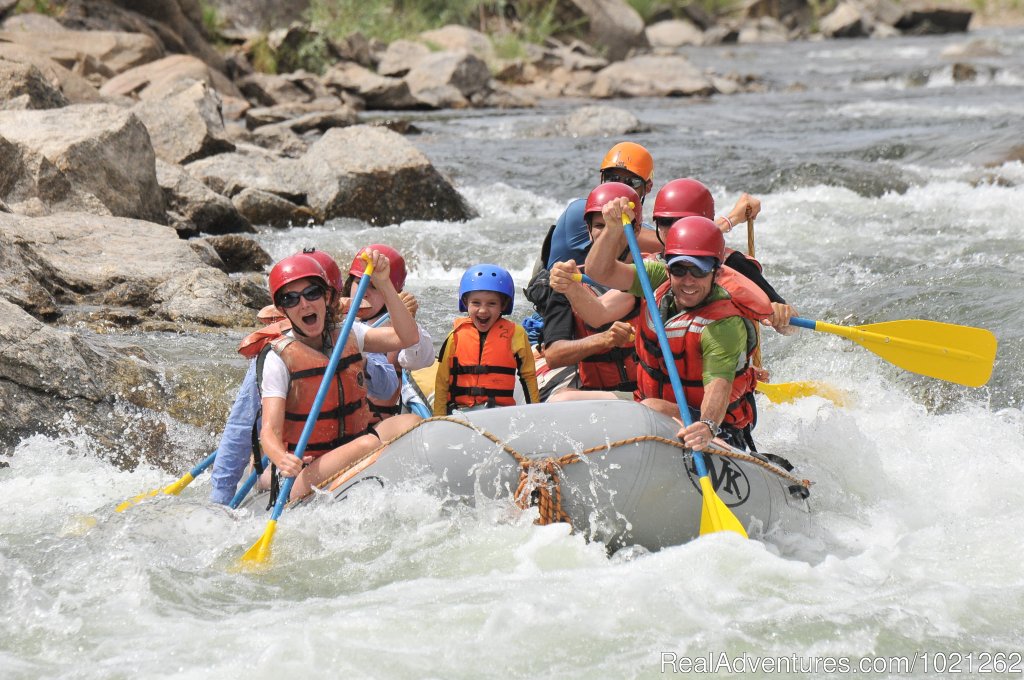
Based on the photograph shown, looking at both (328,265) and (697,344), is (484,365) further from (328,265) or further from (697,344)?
(697,344)

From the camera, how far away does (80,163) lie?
8.91m

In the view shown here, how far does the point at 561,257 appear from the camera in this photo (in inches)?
224

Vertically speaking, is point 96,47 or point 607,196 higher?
point 607,196

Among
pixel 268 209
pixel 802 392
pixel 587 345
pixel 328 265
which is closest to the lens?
pixel 328 265

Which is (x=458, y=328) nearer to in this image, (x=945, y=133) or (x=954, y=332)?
(x=954, y=332)

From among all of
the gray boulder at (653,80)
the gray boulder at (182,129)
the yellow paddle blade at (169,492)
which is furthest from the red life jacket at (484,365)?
the gray boulder at (653,80)

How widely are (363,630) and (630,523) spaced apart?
3.54 feet

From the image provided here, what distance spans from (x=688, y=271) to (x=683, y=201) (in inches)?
24.5

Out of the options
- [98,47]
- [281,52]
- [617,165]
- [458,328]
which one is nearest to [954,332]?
[617,165]

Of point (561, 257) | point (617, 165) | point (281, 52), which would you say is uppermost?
point (617, 165)

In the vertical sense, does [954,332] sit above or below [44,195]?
above

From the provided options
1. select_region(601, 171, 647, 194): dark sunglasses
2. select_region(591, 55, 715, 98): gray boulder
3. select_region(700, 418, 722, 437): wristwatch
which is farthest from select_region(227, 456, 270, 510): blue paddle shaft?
select_region(591, 55, 715, 98): gray boulder

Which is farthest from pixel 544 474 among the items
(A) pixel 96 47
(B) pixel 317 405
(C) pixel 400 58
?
(C) pixel 400 58

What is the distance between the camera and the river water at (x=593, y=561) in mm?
3895
